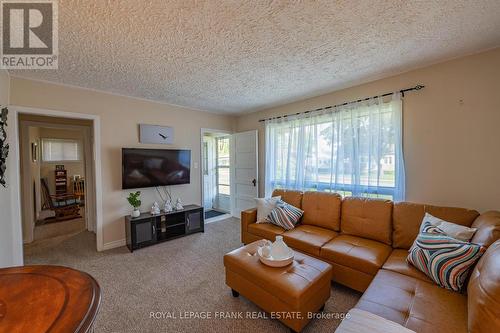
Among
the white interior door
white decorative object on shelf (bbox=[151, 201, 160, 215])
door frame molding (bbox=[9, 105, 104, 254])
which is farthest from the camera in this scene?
the white interior door

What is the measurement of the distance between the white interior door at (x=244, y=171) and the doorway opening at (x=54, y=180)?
8.82 feet

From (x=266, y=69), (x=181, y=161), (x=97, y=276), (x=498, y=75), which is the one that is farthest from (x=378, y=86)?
(x=97, y=276)

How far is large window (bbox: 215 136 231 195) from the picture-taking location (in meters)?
5.24

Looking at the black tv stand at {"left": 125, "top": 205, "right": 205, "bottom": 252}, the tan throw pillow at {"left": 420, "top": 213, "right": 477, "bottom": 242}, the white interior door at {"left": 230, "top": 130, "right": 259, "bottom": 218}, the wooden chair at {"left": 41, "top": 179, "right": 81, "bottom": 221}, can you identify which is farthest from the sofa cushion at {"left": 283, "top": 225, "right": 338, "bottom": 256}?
the wooden chair at {"left": 41, "top": 179, "right": 81, "bottom": 221}

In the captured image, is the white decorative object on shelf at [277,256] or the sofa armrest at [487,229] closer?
the sofa armrest at [487,229]

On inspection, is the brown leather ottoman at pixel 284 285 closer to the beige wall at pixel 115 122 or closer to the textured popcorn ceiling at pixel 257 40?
the textured popcorn ceiling at pixel 257 40

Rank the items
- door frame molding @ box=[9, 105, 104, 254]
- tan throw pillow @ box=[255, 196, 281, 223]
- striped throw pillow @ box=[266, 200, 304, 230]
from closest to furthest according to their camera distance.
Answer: door frame molding @ box=[9, 105, 104, 254], striped throw pillow @ box=[266, 200, 304, 230], tan throw pillow @ box=[255, 196, 281, 223]

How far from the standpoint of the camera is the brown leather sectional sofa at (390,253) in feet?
3.60

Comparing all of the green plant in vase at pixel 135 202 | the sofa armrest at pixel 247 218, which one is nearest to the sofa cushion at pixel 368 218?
the sofa armrest at pixel 247 218

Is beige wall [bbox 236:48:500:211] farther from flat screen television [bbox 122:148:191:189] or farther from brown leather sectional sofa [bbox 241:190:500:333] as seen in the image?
flat screen television [bbox 122:148:191:189]

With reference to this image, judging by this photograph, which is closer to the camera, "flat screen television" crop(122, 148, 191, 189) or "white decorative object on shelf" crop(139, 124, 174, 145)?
"flat screen television" crop(122, 148, 191, 189)

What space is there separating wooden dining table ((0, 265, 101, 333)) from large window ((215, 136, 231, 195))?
4191 millimetres

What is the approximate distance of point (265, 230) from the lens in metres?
2.74

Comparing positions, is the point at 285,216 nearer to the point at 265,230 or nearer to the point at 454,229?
the point at 265,230
